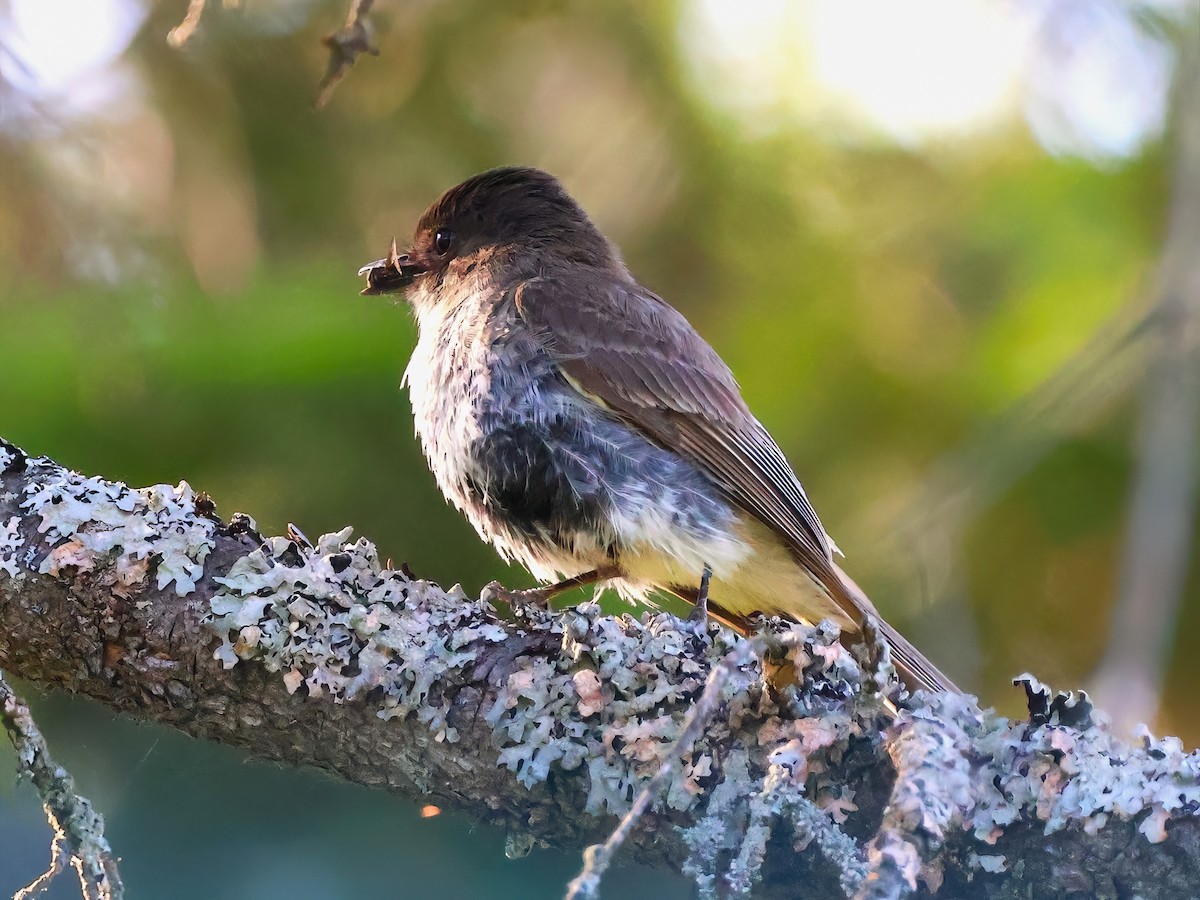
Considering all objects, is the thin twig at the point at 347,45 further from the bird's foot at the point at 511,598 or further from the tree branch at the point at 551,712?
the bird's foot at the point at 511,598

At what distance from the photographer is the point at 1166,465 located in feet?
9.57

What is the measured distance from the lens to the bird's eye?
12.9 ft

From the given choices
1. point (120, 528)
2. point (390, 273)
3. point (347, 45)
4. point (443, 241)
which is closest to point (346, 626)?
point (120, 528)

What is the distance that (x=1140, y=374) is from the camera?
3309mm

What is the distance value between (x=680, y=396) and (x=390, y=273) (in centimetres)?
111

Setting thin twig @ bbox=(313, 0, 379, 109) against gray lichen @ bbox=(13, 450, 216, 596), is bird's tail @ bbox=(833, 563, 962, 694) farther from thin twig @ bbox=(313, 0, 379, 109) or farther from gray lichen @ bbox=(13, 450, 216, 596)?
thin twig @ bbox=(313, 0, 379, 109)

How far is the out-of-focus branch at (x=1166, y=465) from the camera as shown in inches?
108

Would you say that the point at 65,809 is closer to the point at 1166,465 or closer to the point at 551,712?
the point at 551,712

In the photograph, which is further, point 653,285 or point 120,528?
point 653,285

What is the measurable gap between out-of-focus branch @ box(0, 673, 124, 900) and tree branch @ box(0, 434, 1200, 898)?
1.51 feet

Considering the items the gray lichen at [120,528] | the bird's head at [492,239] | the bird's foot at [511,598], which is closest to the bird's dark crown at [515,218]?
the bird's head at [492,239]

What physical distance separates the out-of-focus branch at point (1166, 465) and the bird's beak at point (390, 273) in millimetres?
2290

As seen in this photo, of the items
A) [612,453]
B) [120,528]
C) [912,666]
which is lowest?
[120,528]

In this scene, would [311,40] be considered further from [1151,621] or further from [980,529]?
[1151,621]
